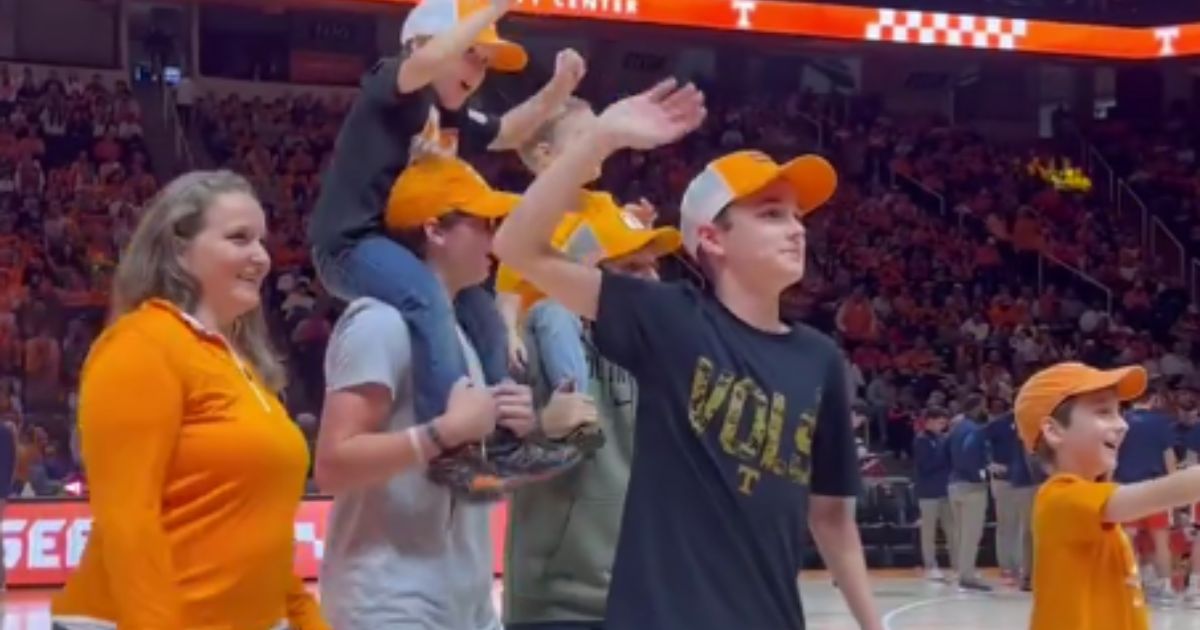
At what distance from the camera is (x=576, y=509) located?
4379 mm

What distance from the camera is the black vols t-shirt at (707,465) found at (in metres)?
3.54

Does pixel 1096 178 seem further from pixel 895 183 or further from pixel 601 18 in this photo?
pixel 601 18

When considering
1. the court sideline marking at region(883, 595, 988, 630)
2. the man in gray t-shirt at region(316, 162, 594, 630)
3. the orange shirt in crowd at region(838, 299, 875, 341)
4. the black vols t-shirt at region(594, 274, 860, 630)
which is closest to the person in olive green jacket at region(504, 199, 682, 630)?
the man in gray t-shirt at region(316, 162, 594, 630)

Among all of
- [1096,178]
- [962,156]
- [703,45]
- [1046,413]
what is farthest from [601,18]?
[1046,413]

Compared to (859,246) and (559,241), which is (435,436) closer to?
(559,241)

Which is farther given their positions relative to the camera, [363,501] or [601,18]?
[601,18]

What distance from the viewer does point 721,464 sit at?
11.7ft

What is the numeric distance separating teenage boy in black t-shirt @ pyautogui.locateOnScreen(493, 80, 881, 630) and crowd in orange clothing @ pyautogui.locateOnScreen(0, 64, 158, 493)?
1237cm

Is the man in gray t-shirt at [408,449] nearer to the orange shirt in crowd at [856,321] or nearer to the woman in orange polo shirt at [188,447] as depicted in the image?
the woman in orange polo shirt at [188,447]

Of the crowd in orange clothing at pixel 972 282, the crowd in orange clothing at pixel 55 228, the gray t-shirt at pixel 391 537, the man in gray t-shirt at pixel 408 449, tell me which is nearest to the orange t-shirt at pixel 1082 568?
the man in gray t-shirt at pixel 408 449

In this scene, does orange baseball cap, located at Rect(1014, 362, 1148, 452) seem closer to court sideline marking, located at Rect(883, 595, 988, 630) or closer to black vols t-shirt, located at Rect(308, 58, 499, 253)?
black vols t-shirt, located at Rect(308, 58, 499, 253)

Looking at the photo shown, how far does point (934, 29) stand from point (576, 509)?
19079 mm

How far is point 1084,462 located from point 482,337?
5.30 ft

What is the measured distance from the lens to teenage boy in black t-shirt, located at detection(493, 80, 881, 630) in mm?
3512
